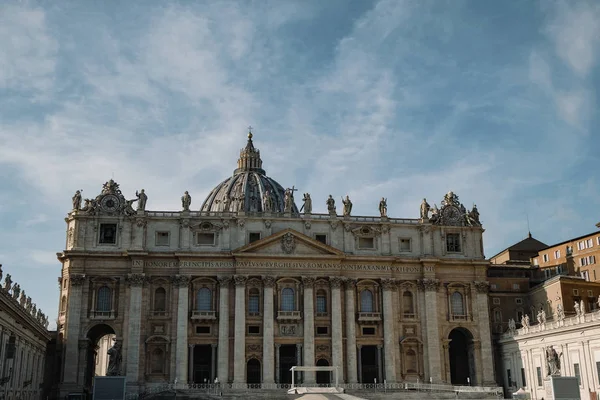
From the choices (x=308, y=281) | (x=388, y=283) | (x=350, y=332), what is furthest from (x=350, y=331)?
(x=308, y=281)

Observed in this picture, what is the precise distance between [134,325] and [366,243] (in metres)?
25.3

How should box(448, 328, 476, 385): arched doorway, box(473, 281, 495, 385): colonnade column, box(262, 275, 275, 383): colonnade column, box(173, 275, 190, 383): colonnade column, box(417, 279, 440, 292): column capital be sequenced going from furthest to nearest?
box(448, 328, 476, 385): arched doorway < box(417, 279, 440, 292): column capital < box(473, 281, 495, 385): colonnade column < box(262, 275, 275, 383): colonnade column < box(173, 275, 190, 383): colonnade column

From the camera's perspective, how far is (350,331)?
244 ft

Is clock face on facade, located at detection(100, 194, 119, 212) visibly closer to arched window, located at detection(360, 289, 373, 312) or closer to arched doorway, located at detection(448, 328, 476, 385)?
arched window, located at detection(360, 289, 373, 312)

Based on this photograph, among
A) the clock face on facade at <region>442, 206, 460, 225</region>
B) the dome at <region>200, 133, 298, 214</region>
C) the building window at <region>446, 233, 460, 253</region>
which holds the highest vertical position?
the dome at <region>200, 133, 298, 214</region>

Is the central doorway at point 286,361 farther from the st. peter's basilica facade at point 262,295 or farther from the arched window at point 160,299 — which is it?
the arched window at point 160,299

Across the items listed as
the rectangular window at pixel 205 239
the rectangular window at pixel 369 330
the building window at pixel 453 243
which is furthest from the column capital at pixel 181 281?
the building window at pixel 453 243

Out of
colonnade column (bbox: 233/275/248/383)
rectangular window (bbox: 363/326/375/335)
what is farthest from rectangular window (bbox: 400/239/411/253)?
colonnade column (bbox: 233/275/248/383)

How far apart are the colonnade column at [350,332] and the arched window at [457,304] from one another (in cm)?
1115

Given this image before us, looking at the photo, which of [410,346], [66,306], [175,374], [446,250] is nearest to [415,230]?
[446,250]

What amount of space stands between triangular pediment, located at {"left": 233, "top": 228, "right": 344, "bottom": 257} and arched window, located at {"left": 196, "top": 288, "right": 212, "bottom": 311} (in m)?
5.53

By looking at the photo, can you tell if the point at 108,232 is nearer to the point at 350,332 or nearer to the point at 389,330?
the point at 350,332

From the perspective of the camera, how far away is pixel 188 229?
74750 mm

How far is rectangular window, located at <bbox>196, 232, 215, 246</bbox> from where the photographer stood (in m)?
74.9
